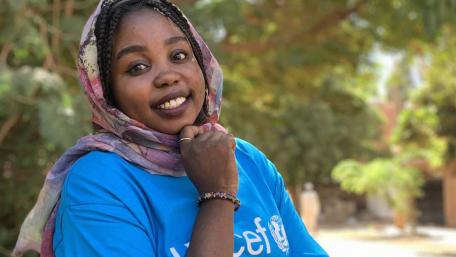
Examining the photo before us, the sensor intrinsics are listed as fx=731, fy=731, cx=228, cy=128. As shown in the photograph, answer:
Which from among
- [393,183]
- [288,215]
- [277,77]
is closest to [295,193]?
[393,183]

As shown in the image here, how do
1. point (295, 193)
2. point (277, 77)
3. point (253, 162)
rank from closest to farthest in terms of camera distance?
1. point (253, 162)
2. point (277, 77)
3. point (295, 193)

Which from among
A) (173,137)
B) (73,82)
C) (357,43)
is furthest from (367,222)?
(173,137)

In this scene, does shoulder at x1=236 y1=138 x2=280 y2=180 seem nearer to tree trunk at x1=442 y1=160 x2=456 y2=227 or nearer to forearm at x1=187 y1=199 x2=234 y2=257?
forearm at x1=187 y1=199 x2=234 y2=257

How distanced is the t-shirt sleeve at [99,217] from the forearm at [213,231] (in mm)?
79

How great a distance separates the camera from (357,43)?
10.4m

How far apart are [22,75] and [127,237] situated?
3.72 meters

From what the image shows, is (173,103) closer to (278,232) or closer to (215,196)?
(215,196)

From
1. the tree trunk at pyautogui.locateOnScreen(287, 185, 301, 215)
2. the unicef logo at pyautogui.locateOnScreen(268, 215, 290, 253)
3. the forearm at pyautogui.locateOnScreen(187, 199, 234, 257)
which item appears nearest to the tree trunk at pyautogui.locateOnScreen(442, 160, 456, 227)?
the tree trunk at pyautogui.locateOnScreen(287, 185, 301, 215)

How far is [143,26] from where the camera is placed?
1.40 metres

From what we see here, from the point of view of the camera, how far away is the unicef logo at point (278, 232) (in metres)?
1.41

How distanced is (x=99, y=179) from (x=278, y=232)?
0.39 meters

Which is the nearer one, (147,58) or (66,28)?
(147,58)

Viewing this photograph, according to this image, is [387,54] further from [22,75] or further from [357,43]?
[22,75]

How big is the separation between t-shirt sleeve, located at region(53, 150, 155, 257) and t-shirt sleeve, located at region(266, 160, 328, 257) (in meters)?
0.42
